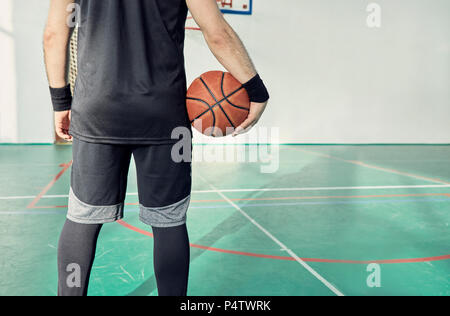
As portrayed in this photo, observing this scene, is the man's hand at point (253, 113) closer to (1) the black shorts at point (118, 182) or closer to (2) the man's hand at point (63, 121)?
(1) the black shorts at point (118, 182)

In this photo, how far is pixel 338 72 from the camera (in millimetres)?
8203

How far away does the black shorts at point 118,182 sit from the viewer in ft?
3.66

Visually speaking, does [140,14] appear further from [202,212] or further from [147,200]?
[202,212]

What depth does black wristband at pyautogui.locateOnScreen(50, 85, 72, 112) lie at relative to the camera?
1205 mm

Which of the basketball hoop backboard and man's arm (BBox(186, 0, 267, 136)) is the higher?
the basketball hoop backboard

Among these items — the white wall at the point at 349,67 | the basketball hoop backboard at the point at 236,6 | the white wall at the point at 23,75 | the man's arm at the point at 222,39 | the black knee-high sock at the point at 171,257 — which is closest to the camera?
the man's arm at the point at 222,39

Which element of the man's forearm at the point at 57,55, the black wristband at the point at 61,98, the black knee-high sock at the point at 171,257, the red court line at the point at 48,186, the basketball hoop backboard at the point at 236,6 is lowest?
the red court line at the point at 48,186

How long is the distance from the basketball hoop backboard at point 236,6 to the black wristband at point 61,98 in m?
6.84

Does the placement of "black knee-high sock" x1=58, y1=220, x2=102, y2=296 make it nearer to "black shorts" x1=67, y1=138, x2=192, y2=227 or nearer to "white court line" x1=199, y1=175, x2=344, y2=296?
"black shorts" x1=67, y1=138, x2=192, y2=227

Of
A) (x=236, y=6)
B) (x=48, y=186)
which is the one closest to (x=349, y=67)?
(x=236, y=6)

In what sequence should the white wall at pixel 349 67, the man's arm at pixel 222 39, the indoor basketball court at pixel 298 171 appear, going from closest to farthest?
the man's arm at pixel 222 39
the indoor basketball court at pixel 298 171
the white wall at pixel 349 67

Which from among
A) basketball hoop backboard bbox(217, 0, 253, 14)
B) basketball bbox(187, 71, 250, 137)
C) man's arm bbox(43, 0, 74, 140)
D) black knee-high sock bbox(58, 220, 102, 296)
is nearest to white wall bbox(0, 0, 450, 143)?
basketball hoop backboard bbox(217, 0, 253, 14)

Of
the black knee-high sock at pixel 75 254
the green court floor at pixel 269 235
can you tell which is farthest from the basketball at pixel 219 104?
the green court floor at pixel 269 235
